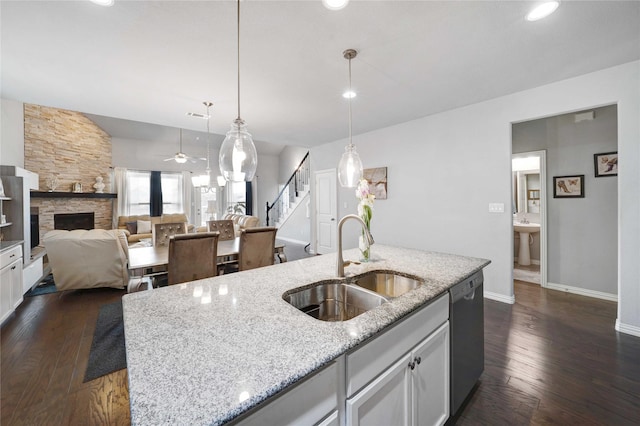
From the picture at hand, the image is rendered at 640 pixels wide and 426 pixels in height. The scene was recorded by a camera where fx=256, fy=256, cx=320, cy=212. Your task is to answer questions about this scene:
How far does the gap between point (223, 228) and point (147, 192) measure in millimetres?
4800

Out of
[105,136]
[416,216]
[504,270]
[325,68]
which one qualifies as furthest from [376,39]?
[105,136]

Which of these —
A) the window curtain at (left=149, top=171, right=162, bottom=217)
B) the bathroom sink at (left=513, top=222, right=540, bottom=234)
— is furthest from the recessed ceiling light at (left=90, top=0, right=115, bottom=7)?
the window curtain at (left=149, top=171, right=162, bottom=217)

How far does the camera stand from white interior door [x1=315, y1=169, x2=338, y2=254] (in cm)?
583

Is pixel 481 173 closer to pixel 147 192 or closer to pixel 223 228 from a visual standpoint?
pixel 223 228

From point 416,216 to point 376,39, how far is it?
9.33 feet

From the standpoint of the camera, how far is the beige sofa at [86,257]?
133 inches

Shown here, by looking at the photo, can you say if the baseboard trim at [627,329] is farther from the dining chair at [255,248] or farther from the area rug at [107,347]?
the area rug at [107,347]

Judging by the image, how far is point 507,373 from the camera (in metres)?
1.99

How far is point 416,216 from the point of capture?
4250 mm

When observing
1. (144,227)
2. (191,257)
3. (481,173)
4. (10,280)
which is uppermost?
(481,173)

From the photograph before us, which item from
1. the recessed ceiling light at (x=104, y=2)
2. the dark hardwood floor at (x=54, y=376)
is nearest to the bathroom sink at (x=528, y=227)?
the dark hardwood floor at (x=54, y=376)

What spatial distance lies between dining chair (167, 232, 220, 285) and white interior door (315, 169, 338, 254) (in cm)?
329

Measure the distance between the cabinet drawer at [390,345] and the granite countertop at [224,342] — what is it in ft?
0.22

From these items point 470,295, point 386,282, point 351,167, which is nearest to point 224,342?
point 386,282
